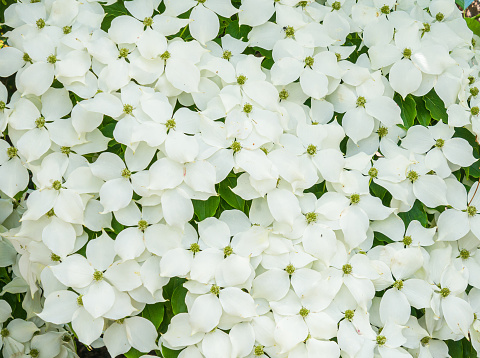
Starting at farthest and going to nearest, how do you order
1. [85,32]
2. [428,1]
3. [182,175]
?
[428,1] < [85,32] < [182,175]

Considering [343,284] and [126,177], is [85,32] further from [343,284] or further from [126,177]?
[343,284]

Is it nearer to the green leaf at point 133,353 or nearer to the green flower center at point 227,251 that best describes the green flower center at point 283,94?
the green flower center at point 227,251

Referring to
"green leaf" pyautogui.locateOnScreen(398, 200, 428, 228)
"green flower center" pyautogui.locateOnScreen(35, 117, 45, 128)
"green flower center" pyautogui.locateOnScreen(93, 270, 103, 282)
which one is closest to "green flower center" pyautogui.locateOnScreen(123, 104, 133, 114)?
"green flower center" pyautogui.locateOnScreen(35, 117, 45, 128)

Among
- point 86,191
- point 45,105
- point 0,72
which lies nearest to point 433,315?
point 86,191

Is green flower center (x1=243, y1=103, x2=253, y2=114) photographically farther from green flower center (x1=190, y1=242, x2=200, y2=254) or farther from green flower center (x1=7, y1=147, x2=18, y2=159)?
green flower center (x1=7, y1=147, x2=18, y2=159)

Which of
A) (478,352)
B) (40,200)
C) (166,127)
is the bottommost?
(478,352)

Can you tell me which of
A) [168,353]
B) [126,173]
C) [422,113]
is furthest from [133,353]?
[422,113]
